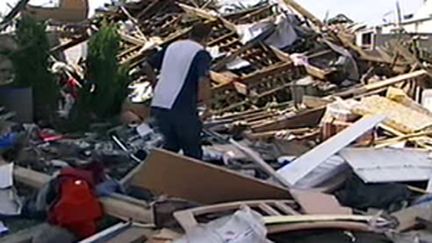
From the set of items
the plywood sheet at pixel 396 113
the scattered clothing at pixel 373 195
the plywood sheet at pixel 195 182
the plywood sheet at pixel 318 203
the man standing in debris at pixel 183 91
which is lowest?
the plywood sheet at pixel 396 113

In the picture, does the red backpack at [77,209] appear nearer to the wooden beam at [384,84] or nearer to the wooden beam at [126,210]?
the wooden beam at [126,210]

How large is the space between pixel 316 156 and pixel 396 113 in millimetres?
3173

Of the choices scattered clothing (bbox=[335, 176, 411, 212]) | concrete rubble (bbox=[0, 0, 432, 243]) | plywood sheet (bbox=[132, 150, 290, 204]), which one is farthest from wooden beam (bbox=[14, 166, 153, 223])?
scattered clothing (bbox=[335, 176, 411, 212])

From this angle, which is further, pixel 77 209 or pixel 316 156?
pixel 316 156

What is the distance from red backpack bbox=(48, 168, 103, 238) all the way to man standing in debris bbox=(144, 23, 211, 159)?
1.25m

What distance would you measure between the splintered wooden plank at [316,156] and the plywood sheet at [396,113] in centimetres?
159

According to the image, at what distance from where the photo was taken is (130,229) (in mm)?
4734

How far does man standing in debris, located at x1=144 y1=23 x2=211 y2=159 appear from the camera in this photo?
5.89 metres

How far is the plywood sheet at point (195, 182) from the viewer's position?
4992 mm

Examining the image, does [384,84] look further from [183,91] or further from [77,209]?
[77,209]

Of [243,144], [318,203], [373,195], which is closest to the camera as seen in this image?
[318,203]

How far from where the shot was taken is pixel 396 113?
8.95 m

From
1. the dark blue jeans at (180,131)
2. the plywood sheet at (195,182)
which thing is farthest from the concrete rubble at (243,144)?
the dark blue jeans at (180,131)

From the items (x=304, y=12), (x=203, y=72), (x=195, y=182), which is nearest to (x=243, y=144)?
(x=203, y=72)
